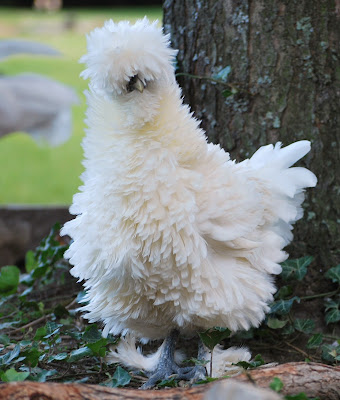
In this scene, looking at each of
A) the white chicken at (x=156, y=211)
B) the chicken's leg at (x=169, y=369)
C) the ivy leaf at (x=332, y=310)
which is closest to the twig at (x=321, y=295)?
the ivy leaf at (x=332, y=310)

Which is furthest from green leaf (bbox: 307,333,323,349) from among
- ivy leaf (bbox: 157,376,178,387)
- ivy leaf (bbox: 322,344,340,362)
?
ivy leaf (bbox: 157,376,178,387)

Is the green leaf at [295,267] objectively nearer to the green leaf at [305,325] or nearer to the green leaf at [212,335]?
the green leaf at [305,325]

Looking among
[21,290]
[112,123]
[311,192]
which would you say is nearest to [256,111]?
[311,192]

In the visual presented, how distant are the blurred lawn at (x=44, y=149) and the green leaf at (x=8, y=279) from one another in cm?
225

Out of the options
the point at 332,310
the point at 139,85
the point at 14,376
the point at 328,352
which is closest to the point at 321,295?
the point at 332,310

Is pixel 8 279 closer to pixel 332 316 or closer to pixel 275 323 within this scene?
pixel 275 323

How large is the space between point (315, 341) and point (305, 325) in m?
0.13

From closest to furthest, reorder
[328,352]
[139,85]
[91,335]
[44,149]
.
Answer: [139,85] < [91,335] < [328,352] < [44,149]

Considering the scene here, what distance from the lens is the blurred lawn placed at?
4812mm

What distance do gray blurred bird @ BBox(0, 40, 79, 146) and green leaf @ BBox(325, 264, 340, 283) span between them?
10.2ft

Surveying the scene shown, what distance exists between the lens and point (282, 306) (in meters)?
2.35

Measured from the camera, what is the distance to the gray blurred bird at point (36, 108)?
194 inches

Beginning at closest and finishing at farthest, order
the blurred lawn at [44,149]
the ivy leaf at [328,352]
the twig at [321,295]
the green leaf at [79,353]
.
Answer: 1. the green leaf at [79,353]
2. the ivy leaf at [328,352]
3. the twig at [321,295]
4. the blurred lawn at [44,149]

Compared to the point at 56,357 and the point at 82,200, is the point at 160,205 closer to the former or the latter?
the point at 82,200
